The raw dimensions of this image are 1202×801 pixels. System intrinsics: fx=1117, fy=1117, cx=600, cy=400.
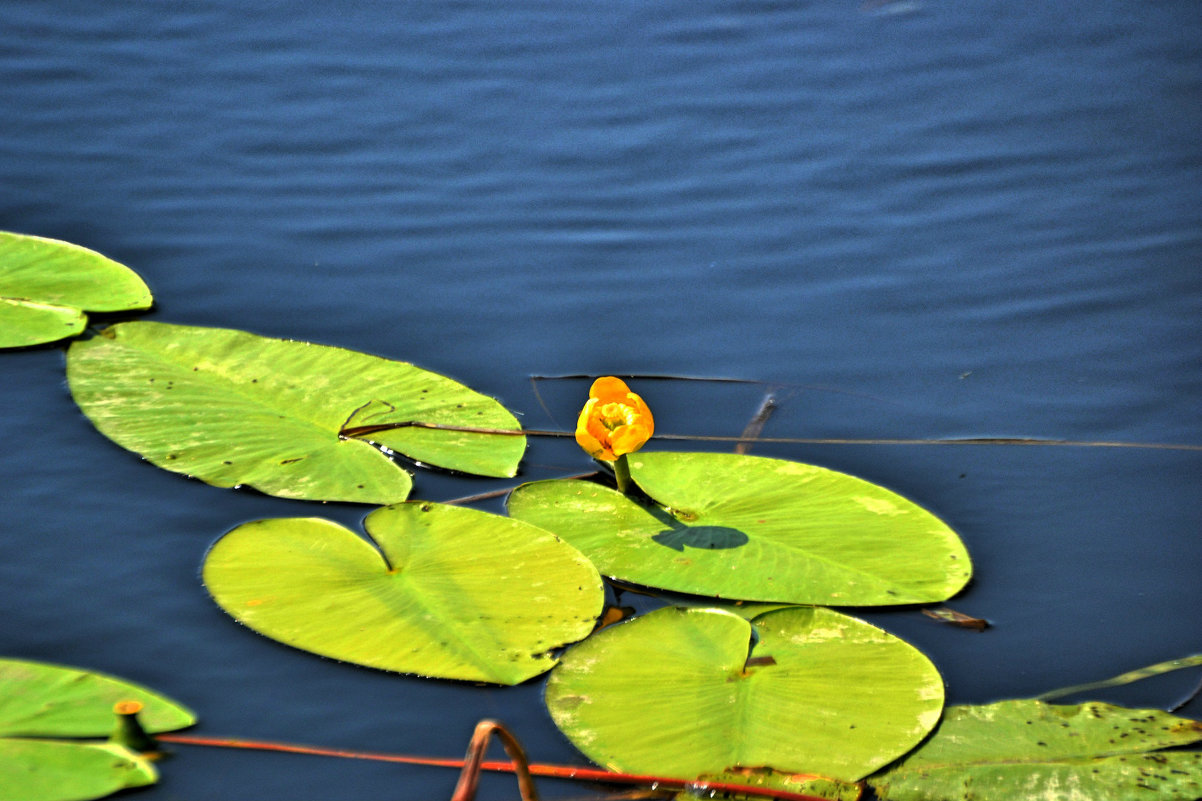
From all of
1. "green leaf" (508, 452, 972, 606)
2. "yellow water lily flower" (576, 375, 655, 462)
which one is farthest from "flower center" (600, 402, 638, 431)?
"green leaf" (508, 452, 972, 606)

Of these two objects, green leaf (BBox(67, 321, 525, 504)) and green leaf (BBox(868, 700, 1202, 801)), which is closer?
green leaf (BBox(868, 700, 1202, 801))

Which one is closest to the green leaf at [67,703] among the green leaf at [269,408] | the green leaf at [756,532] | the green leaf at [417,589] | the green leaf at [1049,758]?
the green leaf at [417,589]

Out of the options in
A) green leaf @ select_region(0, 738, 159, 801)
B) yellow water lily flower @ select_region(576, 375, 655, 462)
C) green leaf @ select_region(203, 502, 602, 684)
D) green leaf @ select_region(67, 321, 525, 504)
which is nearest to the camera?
green leaf @ select_region(0, 738, 159, 801)

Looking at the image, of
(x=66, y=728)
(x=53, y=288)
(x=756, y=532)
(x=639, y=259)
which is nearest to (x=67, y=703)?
(x=66, y=728)

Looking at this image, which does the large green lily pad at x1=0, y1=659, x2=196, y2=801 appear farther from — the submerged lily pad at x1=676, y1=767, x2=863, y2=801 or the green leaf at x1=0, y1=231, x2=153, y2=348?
the green leaf at x1=0, y1=231, x2=153, y2=348

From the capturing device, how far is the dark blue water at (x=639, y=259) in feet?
5.46

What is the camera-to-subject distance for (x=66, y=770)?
1.36m

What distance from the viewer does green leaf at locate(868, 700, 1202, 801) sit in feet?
4.50

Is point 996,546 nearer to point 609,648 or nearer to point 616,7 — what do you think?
point 609,648

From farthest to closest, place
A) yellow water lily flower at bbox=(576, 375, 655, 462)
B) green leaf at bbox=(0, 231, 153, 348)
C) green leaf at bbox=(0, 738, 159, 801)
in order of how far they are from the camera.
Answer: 1. green leaf at bbox=(0, 231, 153, 348)
2. yellow water lily flower at bbox=(576, 375, 655, 462)
3. green leaf at bbox=(0, 738, 159, 801)

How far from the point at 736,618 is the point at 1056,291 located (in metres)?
1.39

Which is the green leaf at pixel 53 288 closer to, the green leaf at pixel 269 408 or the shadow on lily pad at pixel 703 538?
the green leaf at pixel 269 408

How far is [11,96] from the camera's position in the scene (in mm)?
3402

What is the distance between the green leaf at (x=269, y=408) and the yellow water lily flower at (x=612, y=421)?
224 millimetres
